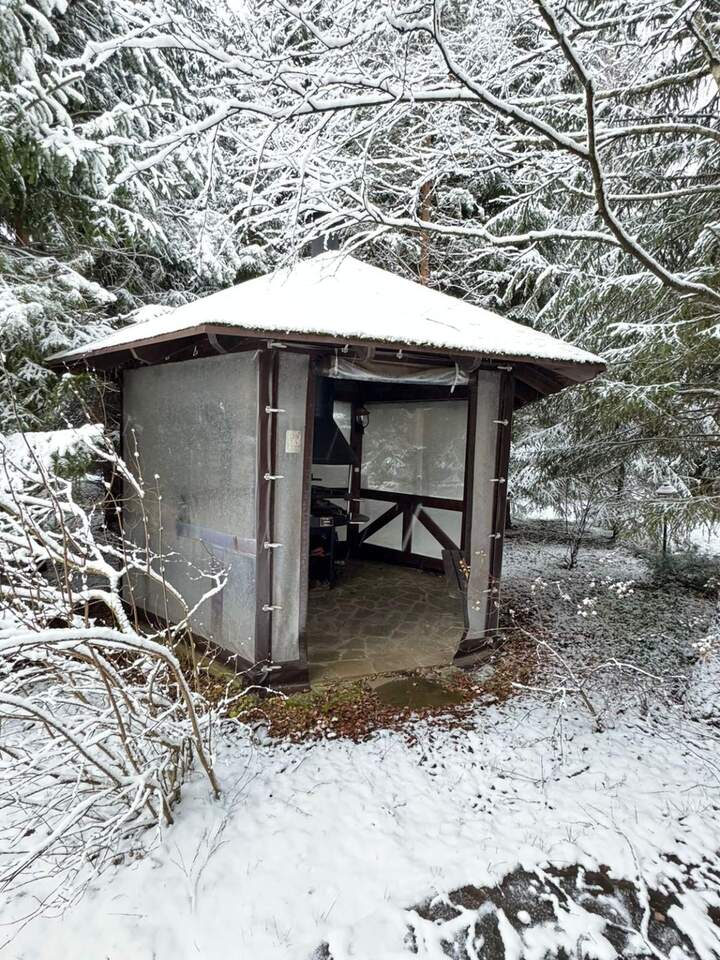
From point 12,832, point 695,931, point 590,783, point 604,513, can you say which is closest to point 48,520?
point 12,832

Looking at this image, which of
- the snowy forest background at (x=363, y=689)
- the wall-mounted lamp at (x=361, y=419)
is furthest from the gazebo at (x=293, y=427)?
the wall-mounted lamp at (x=361, y=419)

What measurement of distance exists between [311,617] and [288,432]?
109 inches

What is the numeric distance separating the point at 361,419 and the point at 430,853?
24.1ft

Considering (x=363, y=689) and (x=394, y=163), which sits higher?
(x=394, y=163)

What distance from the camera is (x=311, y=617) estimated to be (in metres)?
6.39

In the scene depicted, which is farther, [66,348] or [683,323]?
[66,348]

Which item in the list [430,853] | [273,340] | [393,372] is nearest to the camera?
[430,853]

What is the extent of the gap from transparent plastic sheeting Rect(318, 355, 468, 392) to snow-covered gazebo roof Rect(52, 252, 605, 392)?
0.34 metres

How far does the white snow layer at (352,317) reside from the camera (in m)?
3.97

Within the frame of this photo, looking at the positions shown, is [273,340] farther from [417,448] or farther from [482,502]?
[417,448]

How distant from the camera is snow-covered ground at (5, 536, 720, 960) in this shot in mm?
2385

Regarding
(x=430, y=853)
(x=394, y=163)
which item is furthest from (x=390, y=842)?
(x=394, y=163)

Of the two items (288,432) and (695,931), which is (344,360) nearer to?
(288,432)

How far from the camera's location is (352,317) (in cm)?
443
